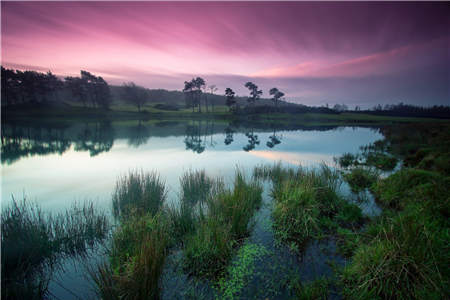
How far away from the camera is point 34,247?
4.71m

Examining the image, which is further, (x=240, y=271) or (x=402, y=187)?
(x=402, y=187)

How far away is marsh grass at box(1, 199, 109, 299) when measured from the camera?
3881 millimetres

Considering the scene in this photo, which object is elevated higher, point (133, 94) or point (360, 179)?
point (133, 94)

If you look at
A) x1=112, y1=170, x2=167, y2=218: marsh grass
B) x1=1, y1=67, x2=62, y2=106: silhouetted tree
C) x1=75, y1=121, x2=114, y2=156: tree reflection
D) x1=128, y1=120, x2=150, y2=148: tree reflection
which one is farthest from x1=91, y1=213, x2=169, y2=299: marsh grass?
x1=1, y1=67, x2=62, y2=106: silhouetted tree

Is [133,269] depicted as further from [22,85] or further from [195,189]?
[22,85]

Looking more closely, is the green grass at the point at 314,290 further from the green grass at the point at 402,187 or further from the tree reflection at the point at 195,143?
the tree reflection at the point at 195,143

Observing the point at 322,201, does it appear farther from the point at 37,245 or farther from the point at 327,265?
the point at 37,245

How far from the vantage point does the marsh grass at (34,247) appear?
3.88m

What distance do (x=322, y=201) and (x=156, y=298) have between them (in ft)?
22.9

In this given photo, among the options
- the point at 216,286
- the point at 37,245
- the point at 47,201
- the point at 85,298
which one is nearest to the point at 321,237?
the point at 216,286

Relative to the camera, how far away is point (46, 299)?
12.7 feet

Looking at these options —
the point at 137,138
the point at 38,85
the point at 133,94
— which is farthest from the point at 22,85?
the point at 137,138

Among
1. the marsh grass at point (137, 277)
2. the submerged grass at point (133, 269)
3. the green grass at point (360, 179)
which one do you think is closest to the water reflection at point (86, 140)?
the green grass at point (360, 179)

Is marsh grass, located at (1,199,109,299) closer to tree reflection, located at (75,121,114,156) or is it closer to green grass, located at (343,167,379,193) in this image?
Result: green grass, located at (343,167,379,193)
